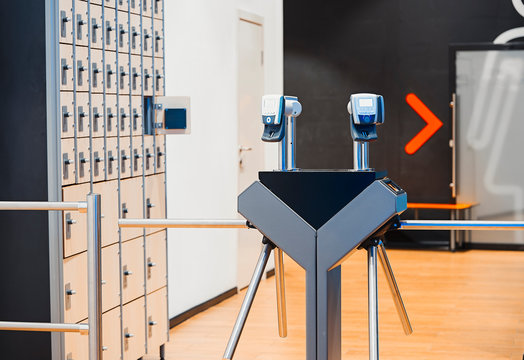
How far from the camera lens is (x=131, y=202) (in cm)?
414

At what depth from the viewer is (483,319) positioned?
539 centimetres

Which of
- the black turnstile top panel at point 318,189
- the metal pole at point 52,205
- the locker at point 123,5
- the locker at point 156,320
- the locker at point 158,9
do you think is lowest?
the locker at point 156,320

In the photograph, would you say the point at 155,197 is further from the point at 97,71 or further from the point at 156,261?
the point at 97,71

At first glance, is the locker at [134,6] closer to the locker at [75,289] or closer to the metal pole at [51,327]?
the locker at [75,289]

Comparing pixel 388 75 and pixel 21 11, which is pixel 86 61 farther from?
pixel 388 75

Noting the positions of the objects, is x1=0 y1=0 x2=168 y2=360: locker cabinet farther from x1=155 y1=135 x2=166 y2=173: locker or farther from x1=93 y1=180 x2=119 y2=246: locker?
x1=155 y1=135 x2=166 y2=173: locker

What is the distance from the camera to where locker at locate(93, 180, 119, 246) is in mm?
3842

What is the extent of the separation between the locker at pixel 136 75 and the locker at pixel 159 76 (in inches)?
7.7

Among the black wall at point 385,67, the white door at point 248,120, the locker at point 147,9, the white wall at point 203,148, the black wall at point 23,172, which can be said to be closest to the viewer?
the black wall at point 23,172

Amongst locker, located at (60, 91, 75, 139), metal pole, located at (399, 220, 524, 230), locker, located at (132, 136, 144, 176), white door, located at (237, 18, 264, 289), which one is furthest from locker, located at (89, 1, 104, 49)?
white door, located at (237, 18, 264, 289)

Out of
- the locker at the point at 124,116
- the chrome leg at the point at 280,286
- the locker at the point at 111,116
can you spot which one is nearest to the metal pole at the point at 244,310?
the chrome leg at the point at 280,286

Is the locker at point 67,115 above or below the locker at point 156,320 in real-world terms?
above

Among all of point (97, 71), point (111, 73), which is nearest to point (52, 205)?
point (97, 71)

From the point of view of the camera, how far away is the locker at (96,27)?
3711 mm
